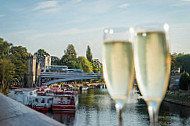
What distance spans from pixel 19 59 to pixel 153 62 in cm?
3774

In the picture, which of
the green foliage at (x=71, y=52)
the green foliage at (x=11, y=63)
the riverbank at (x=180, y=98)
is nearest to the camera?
the riverbank at (x=180, y=98)

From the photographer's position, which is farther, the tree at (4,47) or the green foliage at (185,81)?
the tree at (4,47)

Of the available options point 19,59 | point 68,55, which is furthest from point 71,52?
point 19,59

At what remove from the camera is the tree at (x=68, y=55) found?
6372 centimetres

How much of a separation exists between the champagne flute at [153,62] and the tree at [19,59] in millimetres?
33570

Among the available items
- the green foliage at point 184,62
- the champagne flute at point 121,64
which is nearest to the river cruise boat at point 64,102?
the champagne flute at point 121,64

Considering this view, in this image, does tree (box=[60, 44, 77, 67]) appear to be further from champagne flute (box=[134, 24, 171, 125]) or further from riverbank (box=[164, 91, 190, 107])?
champagne flute (box=[134, 24, 171, 125])

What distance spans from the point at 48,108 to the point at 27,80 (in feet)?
63.0

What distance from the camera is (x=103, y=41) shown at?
3.81 feet

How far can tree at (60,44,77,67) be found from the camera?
2509 inches

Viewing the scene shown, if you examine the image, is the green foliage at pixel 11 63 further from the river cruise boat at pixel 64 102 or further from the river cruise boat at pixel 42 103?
the river cruise boat at pixel 64 102

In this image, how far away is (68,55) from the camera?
211 feet

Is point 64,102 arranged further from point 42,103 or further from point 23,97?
point 23,97

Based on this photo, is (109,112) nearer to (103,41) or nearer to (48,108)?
(48,108)
